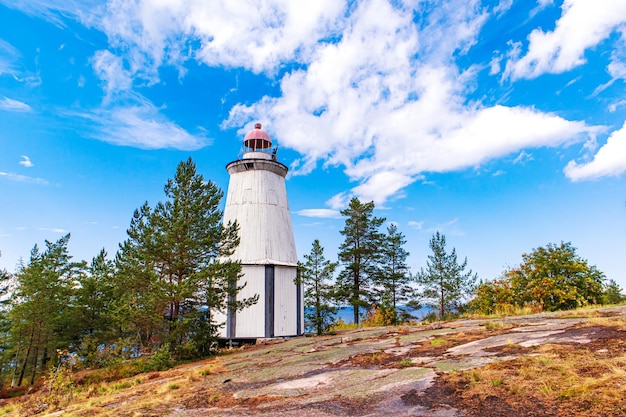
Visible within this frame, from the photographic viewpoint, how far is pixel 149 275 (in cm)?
1727

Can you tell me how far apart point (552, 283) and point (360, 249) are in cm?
1371

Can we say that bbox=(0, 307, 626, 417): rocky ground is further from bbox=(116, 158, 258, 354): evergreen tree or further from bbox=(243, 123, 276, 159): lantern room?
bbox=(243, 123, 276, 159): lantern room

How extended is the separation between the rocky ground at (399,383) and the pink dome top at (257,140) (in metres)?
18.1

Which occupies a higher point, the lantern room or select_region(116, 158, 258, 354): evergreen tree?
the lantern room

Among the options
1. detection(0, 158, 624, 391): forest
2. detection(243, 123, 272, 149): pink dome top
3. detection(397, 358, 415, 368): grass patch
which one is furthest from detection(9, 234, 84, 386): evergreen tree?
detection(397, 358, 415, 368): grass patch

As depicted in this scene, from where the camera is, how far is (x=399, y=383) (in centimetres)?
732

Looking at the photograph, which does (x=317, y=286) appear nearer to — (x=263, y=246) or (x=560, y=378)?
(x=263, y=246)

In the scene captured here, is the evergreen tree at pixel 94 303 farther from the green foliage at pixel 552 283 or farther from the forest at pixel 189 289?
the green foliage at pixel 552 283

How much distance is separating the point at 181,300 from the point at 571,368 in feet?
48.6

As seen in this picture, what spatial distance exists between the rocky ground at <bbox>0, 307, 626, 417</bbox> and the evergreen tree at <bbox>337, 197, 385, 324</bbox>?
1738cm

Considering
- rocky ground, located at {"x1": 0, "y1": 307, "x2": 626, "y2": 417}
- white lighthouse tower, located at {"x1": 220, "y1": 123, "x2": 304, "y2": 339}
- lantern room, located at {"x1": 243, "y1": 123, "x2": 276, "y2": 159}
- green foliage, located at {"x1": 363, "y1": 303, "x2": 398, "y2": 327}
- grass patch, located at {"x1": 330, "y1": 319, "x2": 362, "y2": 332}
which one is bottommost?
rocky ground, located at {"x1": 0, "y1": 307, "x2": 626, "y2": 417}

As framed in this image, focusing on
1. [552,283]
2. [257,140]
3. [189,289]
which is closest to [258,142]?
[257,140]

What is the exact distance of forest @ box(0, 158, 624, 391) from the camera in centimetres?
1714

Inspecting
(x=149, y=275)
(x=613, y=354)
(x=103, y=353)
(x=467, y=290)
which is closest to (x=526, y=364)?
(x=613, y=354)
